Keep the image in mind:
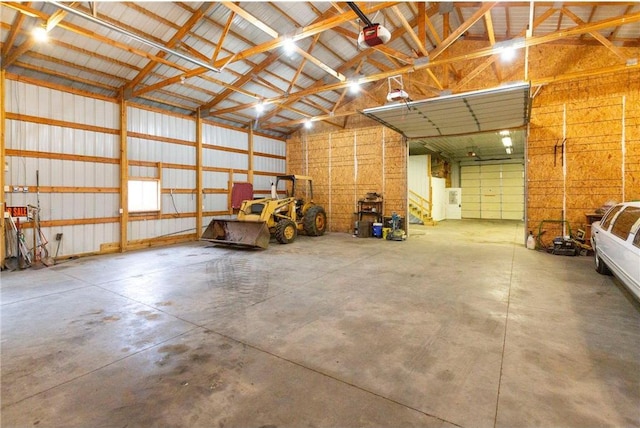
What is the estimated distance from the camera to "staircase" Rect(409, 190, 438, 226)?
16116 millimetres

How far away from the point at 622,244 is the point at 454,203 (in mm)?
16340

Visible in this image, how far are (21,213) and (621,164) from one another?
14.2m

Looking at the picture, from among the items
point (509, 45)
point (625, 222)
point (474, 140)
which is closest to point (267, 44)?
point (509, 45)

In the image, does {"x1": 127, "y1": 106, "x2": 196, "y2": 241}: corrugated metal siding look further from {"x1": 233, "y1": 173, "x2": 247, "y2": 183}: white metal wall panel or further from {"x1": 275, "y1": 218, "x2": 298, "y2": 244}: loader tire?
{"x1": 275, "y1": 218, "x2": 298, "y2": 244}: loader tire

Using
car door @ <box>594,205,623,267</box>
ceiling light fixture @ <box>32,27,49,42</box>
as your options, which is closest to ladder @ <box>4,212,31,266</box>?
ceiling light fixture @ <box>32,27,49,42</box>

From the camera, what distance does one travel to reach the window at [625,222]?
4168mm

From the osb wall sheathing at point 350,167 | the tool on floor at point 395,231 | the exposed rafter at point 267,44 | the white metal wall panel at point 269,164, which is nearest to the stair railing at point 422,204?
the osb wall sheathing at point 350,167

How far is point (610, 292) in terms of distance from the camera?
15.2 ft

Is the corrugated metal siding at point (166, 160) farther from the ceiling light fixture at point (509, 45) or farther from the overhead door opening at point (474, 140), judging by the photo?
the ceiling light fixture at point (509, 45)

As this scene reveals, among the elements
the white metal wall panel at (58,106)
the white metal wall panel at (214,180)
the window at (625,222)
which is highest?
the white metal wall panel at (58,106)

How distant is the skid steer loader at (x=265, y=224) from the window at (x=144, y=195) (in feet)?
6.58

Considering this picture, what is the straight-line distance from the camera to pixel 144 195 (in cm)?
900

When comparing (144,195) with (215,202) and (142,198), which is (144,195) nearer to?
(142,198)

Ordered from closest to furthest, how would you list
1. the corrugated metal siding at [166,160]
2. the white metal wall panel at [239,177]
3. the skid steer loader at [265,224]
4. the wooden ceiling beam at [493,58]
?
the wooden ceiling beam at [493,58], the skid steer loader at [265,224], the corrugated metal siding at [166,160], the white metal wall panel at [239,177]
